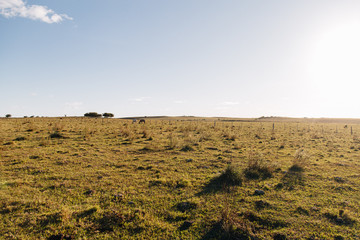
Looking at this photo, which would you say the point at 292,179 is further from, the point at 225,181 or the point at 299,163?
the point at 225,181

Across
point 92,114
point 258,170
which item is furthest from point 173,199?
point 92,114

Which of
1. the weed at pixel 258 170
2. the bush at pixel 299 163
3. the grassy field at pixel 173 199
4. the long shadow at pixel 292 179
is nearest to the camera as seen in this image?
the grassy field at pixel 173 199

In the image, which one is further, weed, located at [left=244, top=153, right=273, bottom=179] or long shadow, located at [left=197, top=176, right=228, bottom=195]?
weed, located at [left=244, top=153, right=273, bottom=179]

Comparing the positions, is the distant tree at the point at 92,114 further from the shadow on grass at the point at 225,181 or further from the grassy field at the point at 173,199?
the shadow on grass at the point at 225,181

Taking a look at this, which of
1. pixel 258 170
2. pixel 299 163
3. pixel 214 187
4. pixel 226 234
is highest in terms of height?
pixel 299 163

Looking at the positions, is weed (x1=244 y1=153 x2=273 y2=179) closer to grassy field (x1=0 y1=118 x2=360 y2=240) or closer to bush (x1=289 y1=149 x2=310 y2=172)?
grassy field (x1=0 y1=118 x2=360 y2=240)

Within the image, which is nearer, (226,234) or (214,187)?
(226,234)

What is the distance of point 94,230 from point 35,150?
454 inches

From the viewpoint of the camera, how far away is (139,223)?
519cm

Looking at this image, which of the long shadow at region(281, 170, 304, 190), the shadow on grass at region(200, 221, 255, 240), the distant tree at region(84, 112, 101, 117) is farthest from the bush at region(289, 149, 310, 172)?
the distant tree at region(84, 112, 101, 117)

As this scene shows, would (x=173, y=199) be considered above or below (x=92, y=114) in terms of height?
below

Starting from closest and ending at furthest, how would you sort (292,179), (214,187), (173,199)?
(173,199), (214,187), (292,179)

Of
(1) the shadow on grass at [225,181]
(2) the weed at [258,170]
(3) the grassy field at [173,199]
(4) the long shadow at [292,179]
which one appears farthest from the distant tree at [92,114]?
(4) the long shadow at [292,179]

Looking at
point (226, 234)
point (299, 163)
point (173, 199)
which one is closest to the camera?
point (226, 234)
